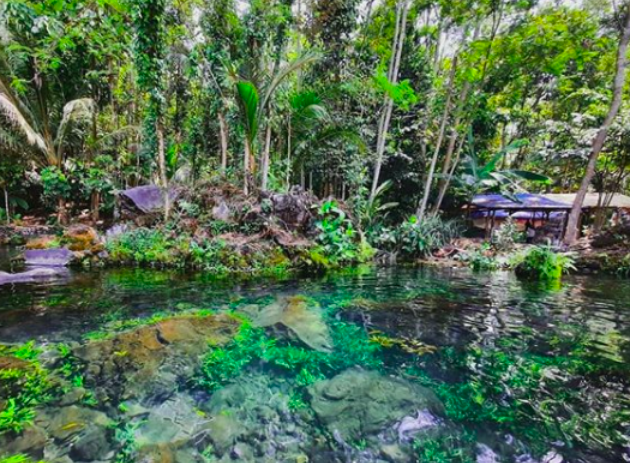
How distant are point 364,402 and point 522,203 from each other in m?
14.6

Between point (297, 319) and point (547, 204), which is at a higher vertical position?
point (547, 204)

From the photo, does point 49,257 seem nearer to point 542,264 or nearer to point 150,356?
point 150,356

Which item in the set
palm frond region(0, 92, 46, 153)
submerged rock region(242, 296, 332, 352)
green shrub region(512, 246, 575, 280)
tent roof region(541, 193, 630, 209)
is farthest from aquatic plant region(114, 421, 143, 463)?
tent roof region(541, 193, 630, 209)

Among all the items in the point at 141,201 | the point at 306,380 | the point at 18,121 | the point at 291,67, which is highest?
the point at 291,67

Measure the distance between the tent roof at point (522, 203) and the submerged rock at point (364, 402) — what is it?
14.0 meters

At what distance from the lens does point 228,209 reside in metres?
8.76

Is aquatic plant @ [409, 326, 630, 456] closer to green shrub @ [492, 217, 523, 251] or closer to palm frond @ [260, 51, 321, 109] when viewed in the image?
palm frond @ [260, 51, 321, 109]

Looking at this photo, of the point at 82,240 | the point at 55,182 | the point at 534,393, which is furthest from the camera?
the point at 55,182

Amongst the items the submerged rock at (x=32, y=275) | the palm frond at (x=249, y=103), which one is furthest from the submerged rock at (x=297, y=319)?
the palm frond at (x=249, y=103)

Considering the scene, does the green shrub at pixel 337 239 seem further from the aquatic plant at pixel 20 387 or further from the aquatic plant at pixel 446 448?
the aquatic plant at pixel 446 448

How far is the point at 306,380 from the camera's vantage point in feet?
8.73

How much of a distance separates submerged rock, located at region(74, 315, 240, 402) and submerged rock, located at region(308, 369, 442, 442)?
3.81ft

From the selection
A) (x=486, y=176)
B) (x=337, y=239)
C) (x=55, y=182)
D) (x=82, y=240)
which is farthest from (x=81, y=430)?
(x=486, y=176)

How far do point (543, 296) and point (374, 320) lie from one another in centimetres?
370
